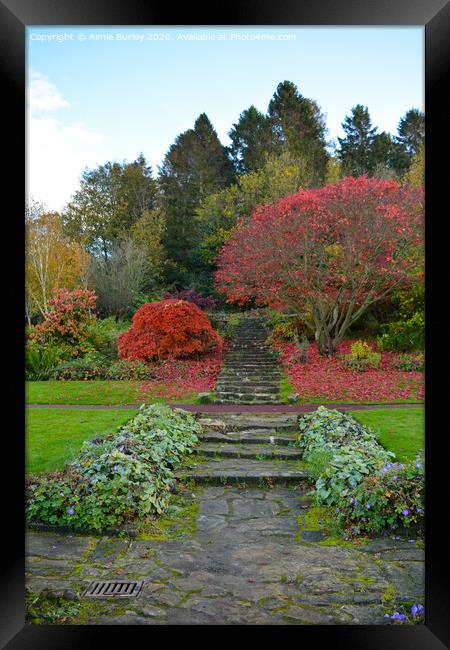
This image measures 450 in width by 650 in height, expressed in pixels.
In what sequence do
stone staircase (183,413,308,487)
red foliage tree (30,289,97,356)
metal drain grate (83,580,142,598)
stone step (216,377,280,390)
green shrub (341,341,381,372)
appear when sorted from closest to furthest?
metal drain grate (83,580,142,598), stone staircase (183,413,308,487), stone step (216,377,280,390), green shrub (341,341,381,372), red foliage tree (30,289,97,356)

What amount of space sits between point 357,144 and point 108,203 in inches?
161

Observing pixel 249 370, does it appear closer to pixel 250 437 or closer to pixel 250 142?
pixel 250 437

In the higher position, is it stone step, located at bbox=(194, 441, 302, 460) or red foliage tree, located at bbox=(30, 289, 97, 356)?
red foliage tree, located at bbox=(30, 289, 97, 356)

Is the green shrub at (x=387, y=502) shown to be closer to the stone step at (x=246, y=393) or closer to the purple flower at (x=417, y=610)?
the purple flower at (x=417, y=610)

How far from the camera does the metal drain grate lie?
262cm

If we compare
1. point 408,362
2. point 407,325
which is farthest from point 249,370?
point 407,325

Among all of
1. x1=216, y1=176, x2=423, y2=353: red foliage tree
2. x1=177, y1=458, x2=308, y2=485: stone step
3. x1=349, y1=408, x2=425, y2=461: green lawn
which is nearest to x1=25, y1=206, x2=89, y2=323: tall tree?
x1=216, y1=176, x2=423, y2=353: red foliage tree

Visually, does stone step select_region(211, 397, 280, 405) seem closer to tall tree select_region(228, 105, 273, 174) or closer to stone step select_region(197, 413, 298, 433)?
stone step select_region(197, 413, 298, 433)

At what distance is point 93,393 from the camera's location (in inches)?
313

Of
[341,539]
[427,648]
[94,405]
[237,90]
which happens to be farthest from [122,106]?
[94,405]

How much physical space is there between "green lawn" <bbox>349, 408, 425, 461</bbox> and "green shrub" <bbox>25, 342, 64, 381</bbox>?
5.32 metres

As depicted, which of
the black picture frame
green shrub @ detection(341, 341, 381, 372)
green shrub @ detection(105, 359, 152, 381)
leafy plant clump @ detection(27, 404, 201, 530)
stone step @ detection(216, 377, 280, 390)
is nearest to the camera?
the black picture frame

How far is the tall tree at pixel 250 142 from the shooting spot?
905 cm
